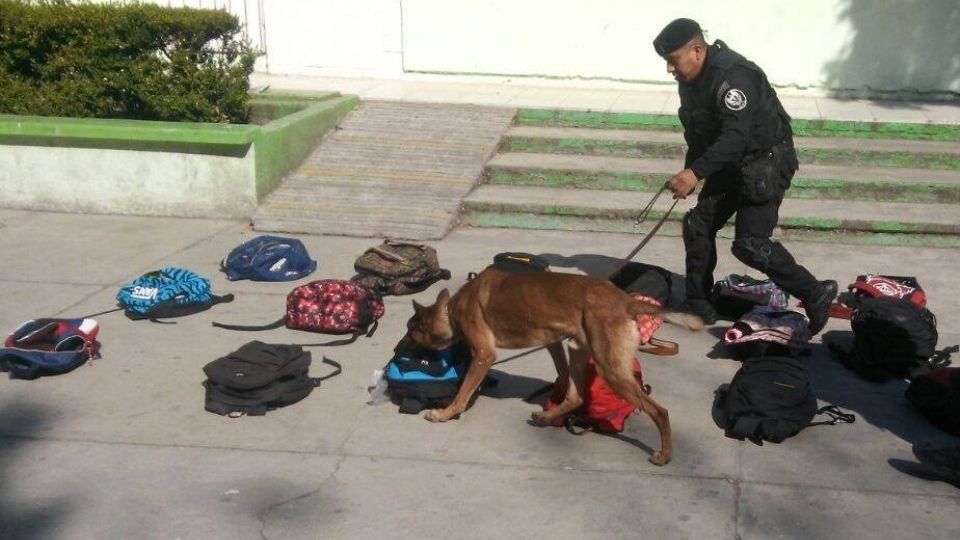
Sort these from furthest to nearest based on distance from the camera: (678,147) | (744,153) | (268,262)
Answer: (678,147) → (268,262) → (744,153)

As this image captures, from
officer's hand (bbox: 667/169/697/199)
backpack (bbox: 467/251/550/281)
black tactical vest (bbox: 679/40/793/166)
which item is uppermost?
black tactical vest (bbox: 679/40/793/166)

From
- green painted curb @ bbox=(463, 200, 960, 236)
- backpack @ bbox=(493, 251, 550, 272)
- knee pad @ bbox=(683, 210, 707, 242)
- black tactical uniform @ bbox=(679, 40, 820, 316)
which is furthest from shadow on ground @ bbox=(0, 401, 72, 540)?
green painted curb @ bbox=(463, 200, 960, 236)

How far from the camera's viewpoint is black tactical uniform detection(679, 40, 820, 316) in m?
6.34

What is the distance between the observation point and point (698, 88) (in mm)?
6512

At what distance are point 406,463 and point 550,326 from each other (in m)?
0.89

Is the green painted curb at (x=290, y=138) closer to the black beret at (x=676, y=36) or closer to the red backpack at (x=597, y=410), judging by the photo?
the black beret at (x=676, y=36)

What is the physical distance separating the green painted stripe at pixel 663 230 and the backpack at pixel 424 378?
3.60m

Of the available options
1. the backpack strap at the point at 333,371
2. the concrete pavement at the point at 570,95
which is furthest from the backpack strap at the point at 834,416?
the concrete pavement at the point at 570,95

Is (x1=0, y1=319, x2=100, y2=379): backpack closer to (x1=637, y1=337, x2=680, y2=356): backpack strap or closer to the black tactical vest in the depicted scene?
(x1=637, y1=337, x2=680, y2=356): backpack strap

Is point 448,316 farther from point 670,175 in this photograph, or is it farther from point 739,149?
point 670,175

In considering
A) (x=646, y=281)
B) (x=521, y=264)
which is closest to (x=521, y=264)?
(x=521, y=264)

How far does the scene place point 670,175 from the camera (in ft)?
31.5

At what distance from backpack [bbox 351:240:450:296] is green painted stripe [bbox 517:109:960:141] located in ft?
11.1

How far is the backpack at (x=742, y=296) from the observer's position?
6.96 m
